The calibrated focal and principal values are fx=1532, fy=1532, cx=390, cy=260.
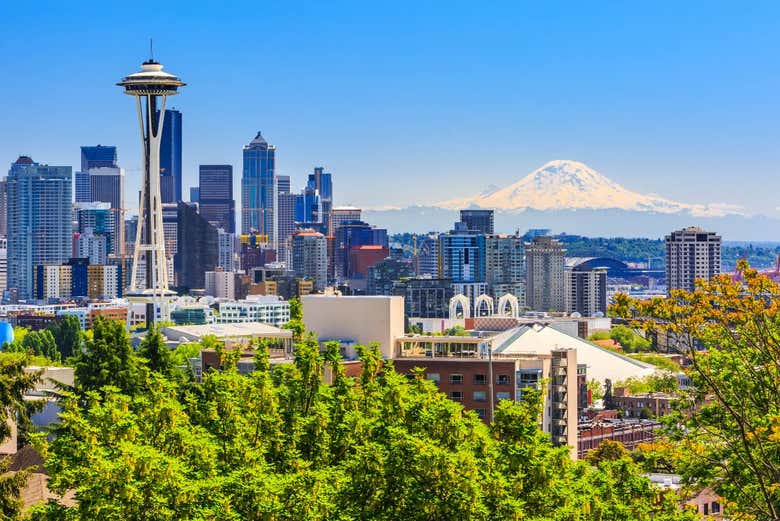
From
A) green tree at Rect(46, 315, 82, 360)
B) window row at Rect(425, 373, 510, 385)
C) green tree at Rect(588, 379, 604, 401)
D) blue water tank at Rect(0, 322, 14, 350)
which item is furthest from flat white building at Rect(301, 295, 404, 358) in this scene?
green tree at Rect(46, 315, 82, 360)

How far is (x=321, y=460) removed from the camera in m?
27.3

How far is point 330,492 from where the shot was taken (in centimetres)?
2417

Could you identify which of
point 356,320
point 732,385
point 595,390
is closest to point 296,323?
point 732,385

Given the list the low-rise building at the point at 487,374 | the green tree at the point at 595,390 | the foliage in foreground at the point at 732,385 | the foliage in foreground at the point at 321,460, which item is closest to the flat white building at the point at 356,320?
the low-rise building at the point at 487,374

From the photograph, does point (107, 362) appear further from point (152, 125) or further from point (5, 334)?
point (152, 125)

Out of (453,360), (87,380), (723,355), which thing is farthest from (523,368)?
(723,355)

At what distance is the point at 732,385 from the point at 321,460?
7.33 meters

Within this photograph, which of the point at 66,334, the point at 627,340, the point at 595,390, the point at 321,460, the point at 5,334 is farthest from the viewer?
the point at 627,340

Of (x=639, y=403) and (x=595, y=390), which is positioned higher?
(x=595, y=390)

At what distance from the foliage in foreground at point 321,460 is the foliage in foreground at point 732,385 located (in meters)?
1.35

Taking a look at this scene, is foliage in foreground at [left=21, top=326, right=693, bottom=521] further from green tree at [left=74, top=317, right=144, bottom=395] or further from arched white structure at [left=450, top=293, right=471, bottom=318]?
arched white structure at [left=450, top=293, right=471, bottom=318]

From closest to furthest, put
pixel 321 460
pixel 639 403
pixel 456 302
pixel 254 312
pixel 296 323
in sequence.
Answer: pixel 321 460, pixel 296 323, pixel 639 403, pixel 254 312, pixel 456 302

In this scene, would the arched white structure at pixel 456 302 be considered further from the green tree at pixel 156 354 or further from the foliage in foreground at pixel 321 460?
the foliage in foreground at pixel 321 460

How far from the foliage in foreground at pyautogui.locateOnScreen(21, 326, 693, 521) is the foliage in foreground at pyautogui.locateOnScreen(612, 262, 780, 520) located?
135 centimetres
